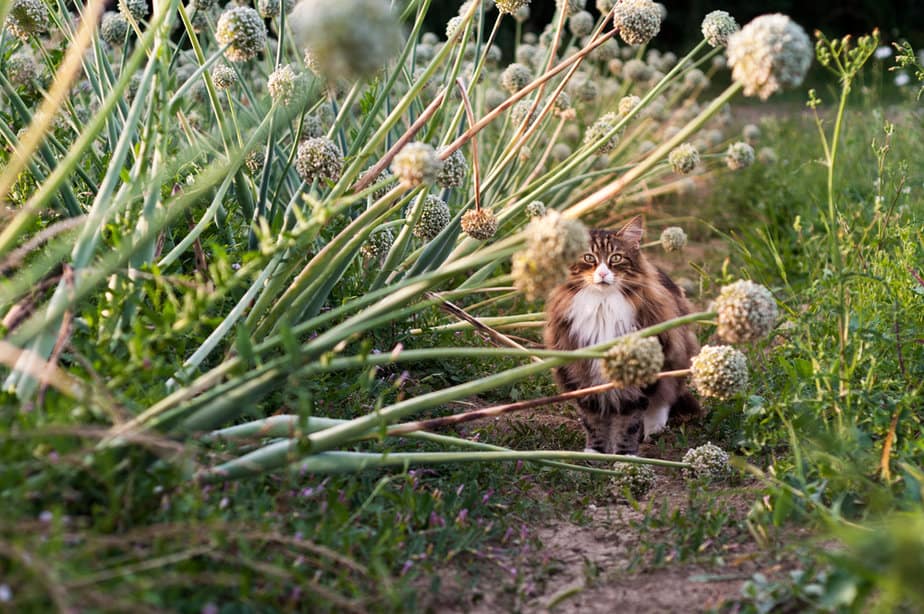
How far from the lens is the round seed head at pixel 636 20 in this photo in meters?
2.44

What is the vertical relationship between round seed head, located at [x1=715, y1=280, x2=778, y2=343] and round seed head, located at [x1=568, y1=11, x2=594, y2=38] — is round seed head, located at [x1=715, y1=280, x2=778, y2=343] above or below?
below

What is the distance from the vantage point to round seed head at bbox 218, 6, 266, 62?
216 centimetres

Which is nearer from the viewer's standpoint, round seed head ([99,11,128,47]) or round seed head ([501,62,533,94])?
round seed head ([99,11,128,47])

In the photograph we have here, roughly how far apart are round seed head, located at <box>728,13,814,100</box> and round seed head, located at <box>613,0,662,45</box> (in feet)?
2.49

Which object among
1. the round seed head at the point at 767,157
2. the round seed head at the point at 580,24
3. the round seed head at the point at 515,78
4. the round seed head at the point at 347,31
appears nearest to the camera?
the round seed head at the point at 347,31

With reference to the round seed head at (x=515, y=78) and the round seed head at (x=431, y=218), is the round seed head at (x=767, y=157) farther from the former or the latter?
the round seed head at (x=431, y=218)

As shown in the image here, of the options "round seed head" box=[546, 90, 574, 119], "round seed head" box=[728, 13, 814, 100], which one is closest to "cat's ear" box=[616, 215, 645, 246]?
"round seed head" box=[546, 90, 574, 119]

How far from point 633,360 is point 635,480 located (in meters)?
0.81

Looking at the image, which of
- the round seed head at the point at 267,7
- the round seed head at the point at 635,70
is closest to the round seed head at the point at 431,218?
the round seed head at the point at 267,7

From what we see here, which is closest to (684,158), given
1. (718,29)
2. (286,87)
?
(718,29)

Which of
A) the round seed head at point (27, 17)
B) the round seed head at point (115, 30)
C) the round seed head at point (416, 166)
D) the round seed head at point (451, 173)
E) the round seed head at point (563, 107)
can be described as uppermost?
the round seed head at point (563, 107)

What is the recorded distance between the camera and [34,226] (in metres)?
2.44

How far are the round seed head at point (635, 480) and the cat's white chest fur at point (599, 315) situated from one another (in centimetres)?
49

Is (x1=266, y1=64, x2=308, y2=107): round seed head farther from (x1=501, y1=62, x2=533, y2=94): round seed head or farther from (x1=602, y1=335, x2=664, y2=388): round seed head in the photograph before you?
(x1=501, y1=62, x2=533, y2=94): round seed head
